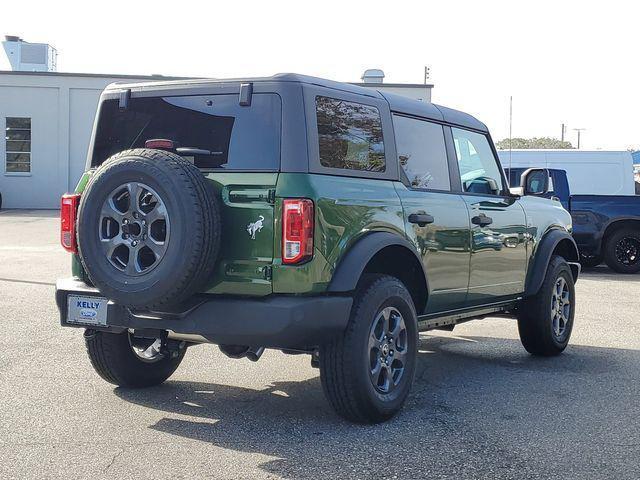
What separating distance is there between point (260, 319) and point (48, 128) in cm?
3246

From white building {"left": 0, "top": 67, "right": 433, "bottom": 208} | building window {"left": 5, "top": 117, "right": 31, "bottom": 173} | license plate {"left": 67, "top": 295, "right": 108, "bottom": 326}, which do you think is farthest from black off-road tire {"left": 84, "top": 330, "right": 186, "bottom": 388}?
building window {"left": 5, "top": 117, "right": 31, "bottom": 173}

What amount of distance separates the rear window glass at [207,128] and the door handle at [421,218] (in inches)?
45.9

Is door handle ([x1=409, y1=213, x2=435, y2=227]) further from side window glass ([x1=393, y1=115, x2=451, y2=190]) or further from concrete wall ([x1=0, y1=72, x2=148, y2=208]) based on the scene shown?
concrete wall ([x1=0, y1=72, x2=148, y2=208])

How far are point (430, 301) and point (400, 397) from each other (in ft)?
2.77

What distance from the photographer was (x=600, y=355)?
25.3ft

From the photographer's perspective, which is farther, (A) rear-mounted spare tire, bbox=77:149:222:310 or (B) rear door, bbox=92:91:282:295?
(B) rear door, bbox=92:91:282:295

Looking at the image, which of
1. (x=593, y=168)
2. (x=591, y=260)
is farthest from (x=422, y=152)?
(x=593, y=168)

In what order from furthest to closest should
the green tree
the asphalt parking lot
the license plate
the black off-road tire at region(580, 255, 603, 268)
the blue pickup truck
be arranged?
the green tree → the black off-road tire at region(580, 255, 603, 268) → the blue pickup truck → the license plate → the asphalt parking lot

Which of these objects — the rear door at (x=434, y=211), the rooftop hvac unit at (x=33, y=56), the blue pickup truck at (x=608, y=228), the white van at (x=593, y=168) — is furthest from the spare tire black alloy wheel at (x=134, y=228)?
the rooftop hvac unit at (x=33, y=56)

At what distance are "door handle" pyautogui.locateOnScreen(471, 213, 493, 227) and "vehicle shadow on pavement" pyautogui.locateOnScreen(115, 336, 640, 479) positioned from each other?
1.15m

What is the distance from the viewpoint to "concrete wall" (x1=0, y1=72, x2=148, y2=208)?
34812 millimetres

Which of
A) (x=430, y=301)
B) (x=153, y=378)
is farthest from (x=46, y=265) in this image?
(x=430, y=301)

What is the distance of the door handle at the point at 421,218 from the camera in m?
5.65

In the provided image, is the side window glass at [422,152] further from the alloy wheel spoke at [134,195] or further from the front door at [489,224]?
the alloy wheel spoke at [134,195]
